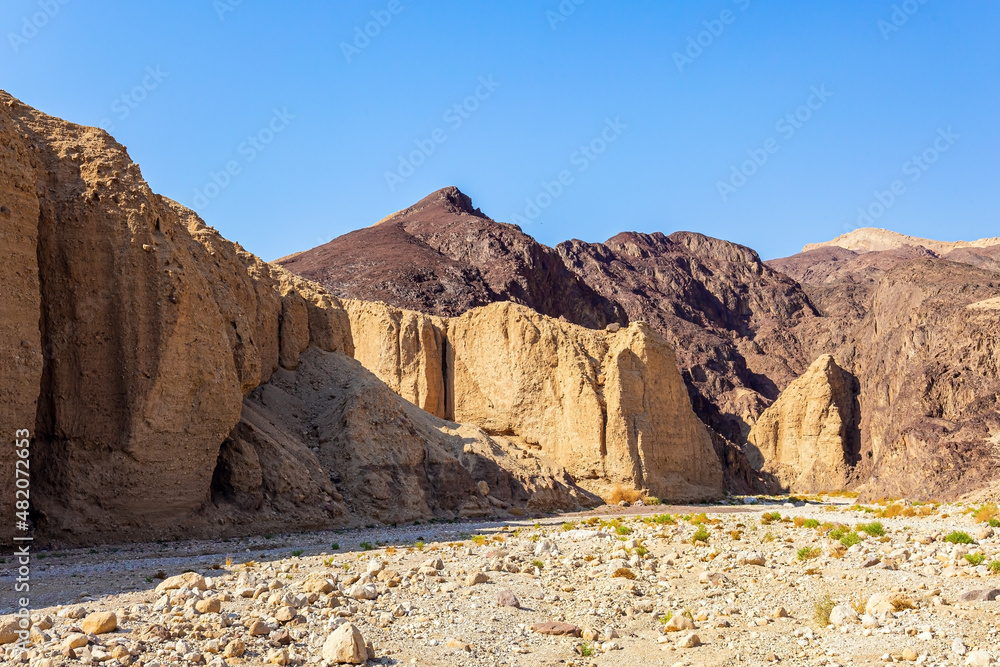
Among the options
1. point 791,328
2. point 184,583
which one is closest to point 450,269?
point 791,328

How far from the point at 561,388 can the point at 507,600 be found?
27.5 metres

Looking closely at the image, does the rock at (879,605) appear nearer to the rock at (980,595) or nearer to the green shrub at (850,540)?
the rock at (980,595)

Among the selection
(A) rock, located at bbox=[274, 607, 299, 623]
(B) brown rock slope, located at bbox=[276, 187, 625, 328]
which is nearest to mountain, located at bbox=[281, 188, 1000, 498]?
(B) brown rock slope, located at bbox=[276, 187, 625, 328]

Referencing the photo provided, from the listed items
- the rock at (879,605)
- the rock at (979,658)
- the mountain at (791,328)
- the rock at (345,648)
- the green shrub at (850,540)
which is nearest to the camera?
the rock at (979,658)

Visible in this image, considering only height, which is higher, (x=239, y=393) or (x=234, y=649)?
(x=239, y=393)

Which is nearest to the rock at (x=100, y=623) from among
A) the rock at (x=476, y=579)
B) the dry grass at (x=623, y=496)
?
the rock at (x=476, y=579)

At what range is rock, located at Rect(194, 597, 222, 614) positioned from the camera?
35.9ft

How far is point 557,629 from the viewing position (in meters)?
11.0

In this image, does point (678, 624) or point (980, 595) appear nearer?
point (678, 624)

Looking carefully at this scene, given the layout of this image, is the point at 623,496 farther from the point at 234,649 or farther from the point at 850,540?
the point at 234,649

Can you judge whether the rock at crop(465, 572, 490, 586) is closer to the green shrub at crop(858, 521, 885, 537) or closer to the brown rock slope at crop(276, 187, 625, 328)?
the green shrub at crop(858, 521, 885, 537)

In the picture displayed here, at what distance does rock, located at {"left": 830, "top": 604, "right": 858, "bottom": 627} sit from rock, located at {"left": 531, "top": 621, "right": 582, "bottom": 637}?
3.29 m

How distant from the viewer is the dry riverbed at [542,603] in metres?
9.70

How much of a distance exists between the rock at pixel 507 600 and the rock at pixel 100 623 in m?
5.13
